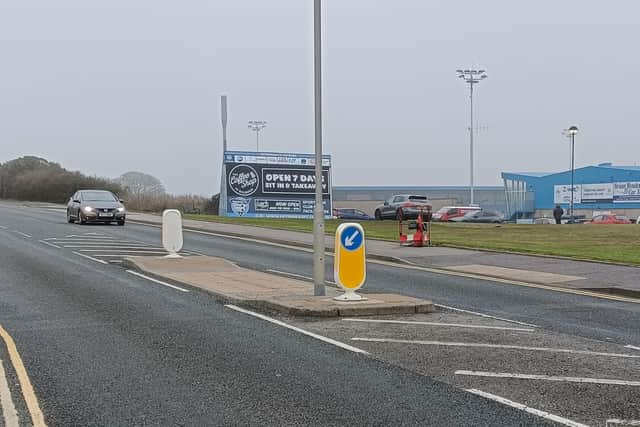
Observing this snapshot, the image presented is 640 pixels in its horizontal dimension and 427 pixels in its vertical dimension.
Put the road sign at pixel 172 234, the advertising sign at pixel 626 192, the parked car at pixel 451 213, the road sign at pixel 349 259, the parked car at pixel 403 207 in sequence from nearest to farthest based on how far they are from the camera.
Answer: the road sign at pixel 349 259 → the road sign at pixel 172 234 → the parked car at pixel 403 207 → the parked car at pixel 451 213 → the advertising sign at pixel 626 192

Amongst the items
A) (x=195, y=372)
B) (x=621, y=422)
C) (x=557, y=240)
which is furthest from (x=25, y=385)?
(x=557, y=240)

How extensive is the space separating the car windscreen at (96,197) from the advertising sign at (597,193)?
46390mm

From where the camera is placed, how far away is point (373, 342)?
338 inches

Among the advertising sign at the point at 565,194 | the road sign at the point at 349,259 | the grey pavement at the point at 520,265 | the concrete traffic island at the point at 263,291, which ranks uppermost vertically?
the advertising sign at the point at 565,194

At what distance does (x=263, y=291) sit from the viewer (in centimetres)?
1252

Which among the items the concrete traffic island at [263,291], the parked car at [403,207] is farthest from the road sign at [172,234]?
the parked car at [403,207]

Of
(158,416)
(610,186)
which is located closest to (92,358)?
(158,416)

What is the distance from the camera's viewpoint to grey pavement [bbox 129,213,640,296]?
14812mm

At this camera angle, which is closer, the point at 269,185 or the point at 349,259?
the point at 349,259

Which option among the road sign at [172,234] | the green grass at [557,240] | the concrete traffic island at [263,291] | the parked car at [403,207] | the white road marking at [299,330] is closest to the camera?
the white road marking at [299,330]

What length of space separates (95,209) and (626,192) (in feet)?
156

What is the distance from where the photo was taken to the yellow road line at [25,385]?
5.63 meters

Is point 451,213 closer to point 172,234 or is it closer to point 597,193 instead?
point 597,193

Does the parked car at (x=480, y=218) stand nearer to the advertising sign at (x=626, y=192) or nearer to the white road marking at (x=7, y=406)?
the advertising sign at (x=626, y=192)
